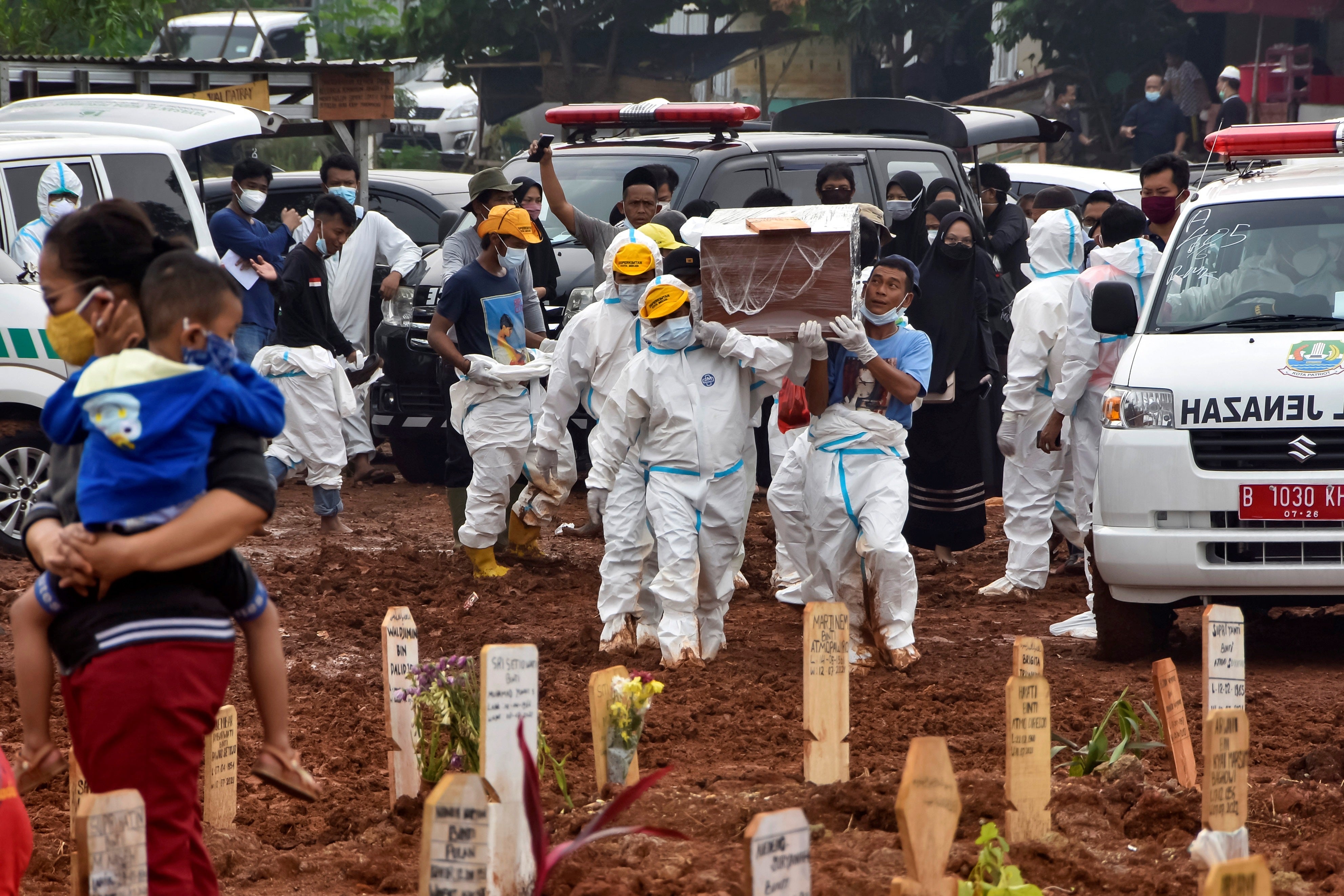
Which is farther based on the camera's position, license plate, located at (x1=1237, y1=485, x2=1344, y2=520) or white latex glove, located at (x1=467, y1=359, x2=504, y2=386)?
white latex glove, located at (x1=467, y1=359, x2=504, y2=386)

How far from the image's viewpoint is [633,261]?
692 centimetres

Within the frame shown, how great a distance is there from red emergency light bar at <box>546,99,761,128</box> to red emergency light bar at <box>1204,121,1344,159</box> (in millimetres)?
3936

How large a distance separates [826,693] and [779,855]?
1.90m

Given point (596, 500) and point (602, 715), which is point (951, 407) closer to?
point (596, 500)

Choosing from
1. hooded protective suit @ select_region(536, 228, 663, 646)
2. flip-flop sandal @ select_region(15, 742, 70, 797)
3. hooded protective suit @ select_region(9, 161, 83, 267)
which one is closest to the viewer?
flip-flop sandal @ select_region(15, 742, 70, 797)

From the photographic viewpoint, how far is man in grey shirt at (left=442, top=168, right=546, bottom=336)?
8.63 meters

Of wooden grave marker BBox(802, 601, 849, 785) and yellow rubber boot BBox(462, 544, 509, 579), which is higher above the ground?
wooden grave marker BBox(802, 601, 849, 785)

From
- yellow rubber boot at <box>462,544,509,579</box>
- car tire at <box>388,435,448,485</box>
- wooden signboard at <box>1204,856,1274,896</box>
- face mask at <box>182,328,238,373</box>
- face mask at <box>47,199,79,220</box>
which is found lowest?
car tire at <box>388,435,448,485</box>

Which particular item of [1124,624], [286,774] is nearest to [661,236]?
[1124,624]

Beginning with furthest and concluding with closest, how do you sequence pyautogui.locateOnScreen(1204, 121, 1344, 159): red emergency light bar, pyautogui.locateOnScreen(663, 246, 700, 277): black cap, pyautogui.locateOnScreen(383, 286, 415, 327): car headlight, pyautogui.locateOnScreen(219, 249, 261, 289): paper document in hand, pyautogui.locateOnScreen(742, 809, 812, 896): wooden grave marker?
pyautogui.locateOnScreen(383, 286, 415, 327): car headlight → pyautogui.locateOnScreen(219, 249, 261, 289): paper document in hand → pyautogui.locateOnScreen(1204, 121, 1344, 159): red emergency light bar → pyautogui.locateOnScreen(663, 246, 700, 277): black cap → pyautogui.locateOnScreen(742, 809, 812, 896): wooden grave marker

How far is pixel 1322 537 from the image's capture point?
5992 millimetres

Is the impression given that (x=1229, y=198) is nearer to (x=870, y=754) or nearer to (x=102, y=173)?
(x=870, y=754)

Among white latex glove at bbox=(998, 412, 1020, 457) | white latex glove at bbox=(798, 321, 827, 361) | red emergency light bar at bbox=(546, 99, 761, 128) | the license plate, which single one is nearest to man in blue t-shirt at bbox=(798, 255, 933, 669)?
white latex glove at bbox=(798, 321, 827, 361)

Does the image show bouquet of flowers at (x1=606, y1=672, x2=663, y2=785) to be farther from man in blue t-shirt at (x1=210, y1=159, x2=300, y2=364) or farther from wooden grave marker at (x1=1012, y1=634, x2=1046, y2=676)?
man in blue t-shirt at (x1=210, y1=159, x2=300, y2=364)
